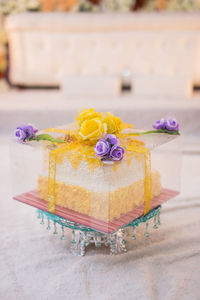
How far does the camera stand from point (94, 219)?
133cm

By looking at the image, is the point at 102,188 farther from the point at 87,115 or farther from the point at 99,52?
the point at 99,52

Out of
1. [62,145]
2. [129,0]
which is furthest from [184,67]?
[62,145]

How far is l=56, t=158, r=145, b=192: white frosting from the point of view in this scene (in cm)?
129

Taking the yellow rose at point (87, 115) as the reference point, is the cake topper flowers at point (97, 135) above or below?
below

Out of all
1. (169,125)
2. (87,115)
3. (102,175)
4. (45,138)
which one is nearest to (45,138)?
(45,138)

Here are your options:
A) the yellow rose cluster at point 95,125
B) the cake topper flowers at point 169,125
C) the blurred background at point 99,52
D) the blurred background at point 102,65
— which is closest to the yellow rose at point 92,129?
the yellow rose cluster at point 95,125

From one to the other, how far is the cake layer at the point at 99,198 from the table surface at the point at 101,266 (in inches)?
8.4

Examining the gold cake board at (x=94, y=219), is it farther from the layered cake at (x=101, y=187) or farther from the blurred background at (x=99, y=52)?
the blurred background at (x=99, y=52)

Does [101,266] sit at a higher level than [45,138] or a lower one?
lower

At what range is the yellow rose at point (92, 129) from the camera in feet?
4.30

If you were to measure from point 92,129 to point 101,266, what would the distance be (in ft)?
1.79

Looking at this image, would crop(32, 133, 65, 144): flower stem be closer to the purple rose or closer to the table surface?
the purple rose

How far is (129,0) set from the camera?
3.87 meters

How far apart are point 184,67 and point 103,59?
0.86 metres
